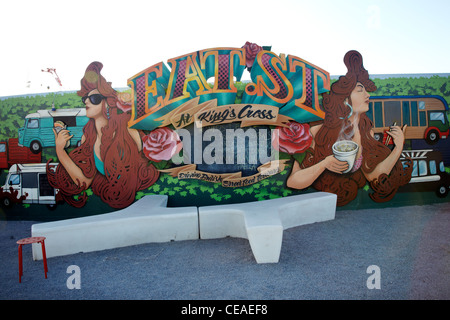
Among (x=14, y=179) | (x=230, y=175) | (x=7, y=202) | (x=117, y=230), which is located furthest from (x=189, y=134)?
(x=7, y=202)

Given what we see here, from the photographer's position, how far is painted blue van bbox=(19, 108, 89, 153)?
24.4 ft

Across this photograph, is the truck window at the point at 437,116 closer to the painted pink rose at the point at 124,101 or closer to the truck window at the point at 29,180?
the painted pink rose at the point at 124,101

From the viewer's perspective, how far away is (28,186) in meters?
7.69

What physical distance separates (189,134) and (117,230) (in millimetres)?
2834

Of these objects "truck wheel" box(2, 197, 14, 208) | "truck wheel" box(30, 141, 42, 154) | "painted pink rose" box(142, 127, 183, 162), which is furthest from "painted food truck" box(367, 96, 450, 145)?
"truck wheel" box(2, 197, 14, 208)

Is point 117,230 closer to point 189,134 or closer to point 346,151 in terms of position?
point 189,134

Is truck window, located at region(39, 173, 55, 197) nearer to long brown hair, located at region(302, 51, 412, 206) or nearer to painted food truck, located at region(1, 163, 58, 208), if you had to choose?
painted food truck, located at region(1, 163, 58, 208)

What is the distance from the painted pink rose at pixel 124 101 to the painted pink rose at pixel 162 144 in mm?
847

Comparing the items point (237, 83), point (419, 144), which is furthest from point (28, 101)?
point (419, 144)

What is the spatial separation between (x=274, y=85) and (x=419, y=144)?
4.32 meters

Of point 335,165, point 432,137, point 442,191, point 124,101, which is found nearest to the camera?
point 124,101

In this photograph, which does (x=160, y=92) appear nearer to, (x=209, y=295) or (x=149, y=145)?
(x=149, y=145)

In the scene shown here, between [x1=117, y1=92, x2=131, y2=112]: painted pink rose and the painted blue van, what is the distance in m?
0.87

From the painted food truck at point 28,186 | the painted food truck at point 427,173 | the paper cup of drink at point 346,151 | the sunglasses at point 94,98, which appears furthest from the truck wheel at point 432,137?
the painted food truck at point 28,186
